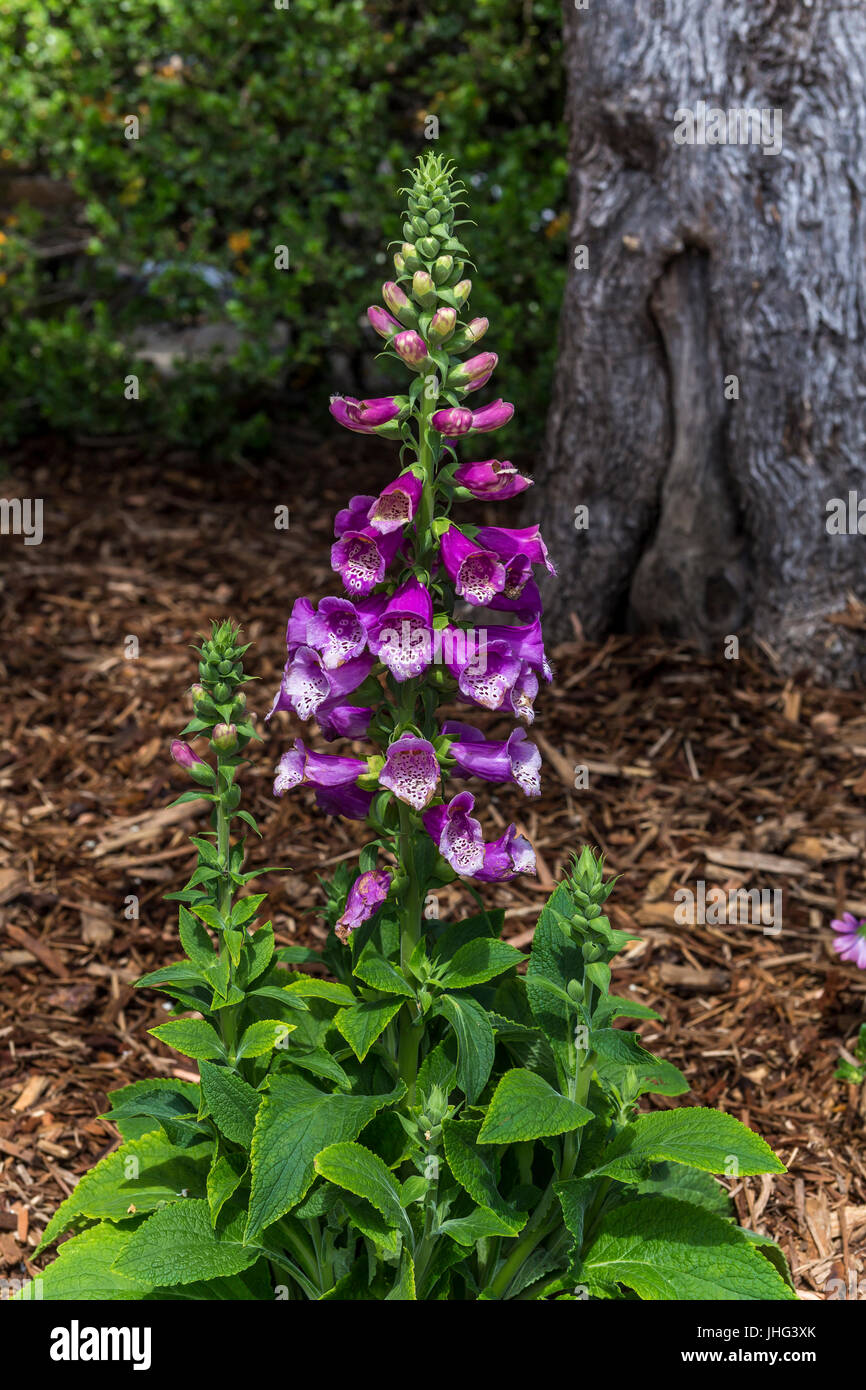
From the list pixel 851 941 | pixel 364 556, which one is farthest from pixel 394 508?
pixel 851 941

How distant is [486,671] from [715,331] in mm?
2911

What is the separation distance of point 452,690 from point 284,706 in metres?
0.30

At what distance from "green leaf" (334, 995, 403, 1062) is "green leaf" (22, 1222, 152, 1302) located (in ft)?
1.88

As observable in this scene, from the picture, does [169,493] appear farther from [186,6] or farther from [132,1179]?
[132,1179]

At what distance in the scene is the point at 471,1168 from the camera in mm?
2166

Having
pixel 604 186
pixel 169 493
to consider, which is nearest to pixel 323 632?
pixel 604 186

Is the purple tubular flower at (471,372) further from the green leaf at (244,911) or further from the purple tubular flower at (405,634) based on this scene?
the green leaf at (244,911)

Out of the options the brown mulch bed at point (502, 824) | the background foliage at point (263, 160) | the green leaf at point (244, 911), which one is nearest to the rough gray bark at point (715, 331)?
the brown mulch bed at point (502, 824)

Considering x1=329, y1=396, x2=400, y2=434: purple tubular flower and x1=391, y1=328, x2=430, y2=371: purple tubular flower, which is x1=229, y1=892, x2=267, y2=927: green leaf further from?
x1=391, y1=328, x2=430, y2=371: purple tubular flower

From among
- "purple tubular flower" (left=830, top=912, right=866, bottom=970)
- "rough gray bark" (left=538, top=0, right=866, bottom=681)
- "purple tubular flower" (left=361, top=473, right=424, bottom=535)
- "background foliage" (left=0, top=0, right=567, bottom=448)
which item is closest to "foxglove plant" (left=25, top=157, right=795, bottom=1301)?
"purple tubular flower" (left=361, top=473, right=424, bottom=535)

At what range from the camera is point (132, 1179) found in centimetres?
253

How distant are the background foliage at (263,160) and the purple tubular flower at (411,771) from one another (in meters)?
4.06

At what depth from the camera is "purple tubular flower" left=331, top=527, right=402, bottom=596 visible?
2158 millimetres

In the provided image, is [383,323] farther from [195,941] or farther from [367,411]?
[195,941]
